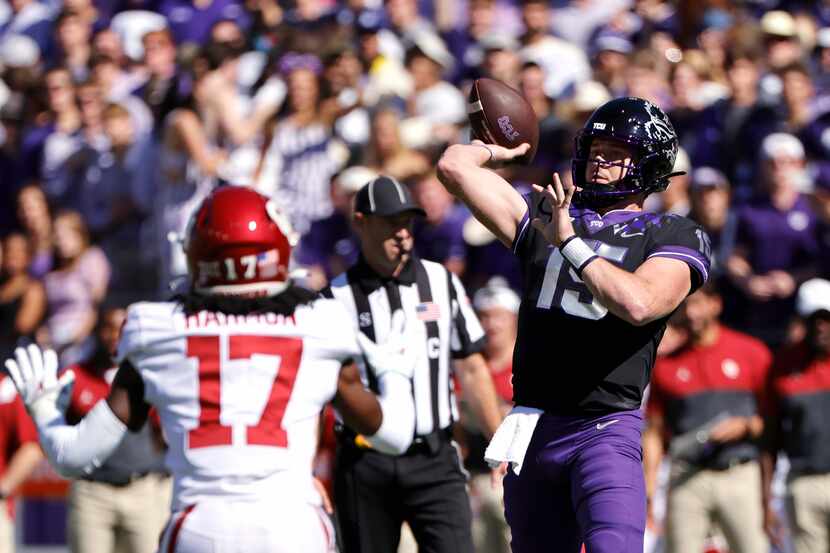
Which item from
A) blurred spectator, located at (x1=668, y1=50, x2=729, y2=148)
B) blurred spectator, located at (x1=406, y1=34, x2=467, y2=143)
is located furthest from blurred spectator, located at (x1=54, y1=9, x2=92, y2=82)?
blurred spectator, located at (x1=668, y1=50, x2=729, y2=148)

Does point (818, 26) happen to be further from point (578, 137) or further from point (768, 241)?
point (578, 137)

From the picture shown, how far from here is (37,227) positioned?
1205 centimetres

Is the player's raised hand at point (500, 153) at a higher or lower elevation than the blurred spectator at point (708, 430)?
higher

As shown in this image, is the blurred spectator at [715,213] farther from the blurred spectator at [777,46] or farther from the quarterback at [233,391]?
the quarterback at [233,391]

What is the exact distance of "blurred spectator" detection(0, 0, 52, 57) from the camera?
1452 cm

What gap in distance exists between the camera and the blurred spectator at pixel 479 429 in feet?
29.8

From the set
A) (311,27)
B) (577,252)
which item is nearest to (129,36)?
(311,27)

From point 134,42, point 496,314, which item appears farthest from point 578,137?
point 134,42

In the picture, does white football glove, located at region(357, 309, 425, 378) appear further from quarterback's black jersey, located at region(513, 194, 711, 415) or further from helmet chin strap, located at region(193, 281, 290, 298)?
quarterback's black jersey, located at region(513, 194, 711, 415)

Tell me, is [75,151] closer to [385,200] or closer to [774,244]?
[774,244]

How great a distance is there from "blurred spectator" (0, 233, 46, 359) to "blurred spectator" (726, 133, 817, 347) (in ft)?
16.4

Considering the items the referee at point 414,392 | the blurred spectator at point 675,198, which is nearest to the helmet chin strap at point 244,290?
the referee at point 414,392

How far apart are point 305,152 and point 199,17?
118 inches

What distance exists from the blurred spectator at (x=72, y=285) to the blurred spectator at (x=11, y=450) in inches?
100
